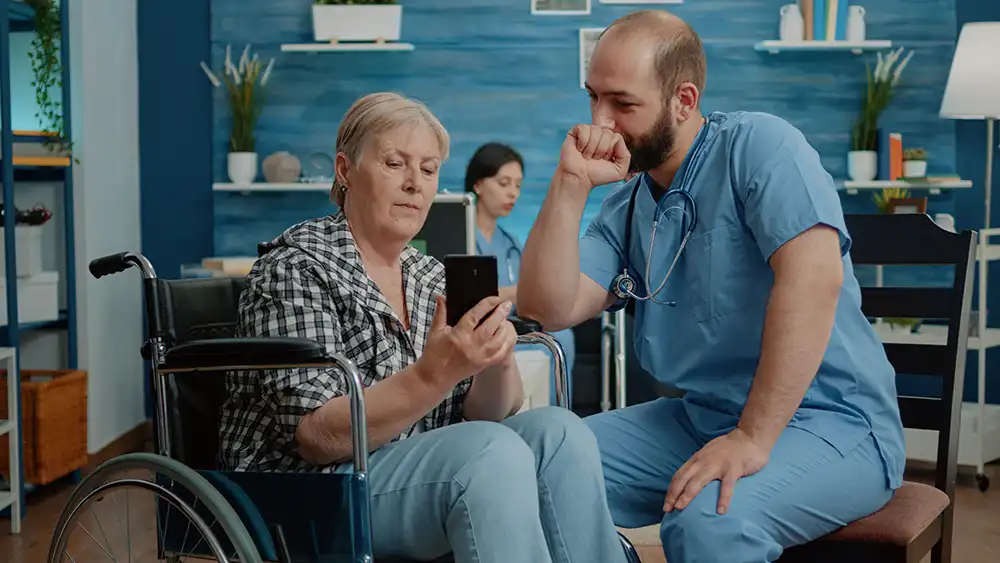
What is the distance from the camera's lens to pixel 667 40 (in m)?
1.81

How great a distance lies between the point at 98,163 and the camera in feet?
14.5

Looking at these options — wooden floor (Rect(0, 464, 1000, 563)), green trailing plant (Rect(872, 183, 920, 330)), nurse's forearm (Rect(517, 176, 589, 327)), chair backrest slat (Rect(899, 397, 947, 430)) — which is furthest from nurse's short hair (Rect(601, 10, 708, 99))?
green trailing plant (Rect(872, 183, 920, 330))

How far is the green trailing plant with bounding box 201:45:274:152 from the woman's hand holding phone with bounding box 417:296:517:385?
3.54 metres

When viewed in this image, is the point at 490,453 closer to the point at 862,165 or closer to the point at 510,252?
the point at 510,252

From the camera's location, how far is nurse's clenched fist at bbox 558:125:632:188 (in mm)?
1846

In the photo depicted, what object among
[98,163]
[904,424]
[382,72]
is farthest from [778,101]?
[904,424]

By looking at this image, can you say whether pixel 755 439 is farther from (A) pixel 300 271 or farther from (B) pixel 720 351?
(A) pixel 300 271

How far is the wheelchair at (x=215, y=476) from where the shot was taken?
147cm

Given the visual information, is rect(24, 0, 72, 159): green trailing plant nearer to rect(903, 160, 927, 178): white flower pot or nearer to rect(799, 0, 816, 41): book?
rect(799, 0, 816, 41): book

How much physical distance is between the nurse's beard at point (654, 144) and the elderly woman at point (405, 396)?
308 mm

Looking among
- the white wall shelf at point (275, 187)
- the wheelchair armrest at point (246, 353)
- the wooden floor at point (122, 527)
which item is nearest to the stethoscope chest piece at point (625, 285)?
the wheelchair armrest at point (246, 353)

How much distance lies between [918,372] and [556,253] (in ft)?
2.31

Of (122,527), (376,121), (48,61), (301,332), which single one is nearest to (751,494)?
(301,332)

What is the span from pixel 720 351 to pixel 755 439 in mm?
199
